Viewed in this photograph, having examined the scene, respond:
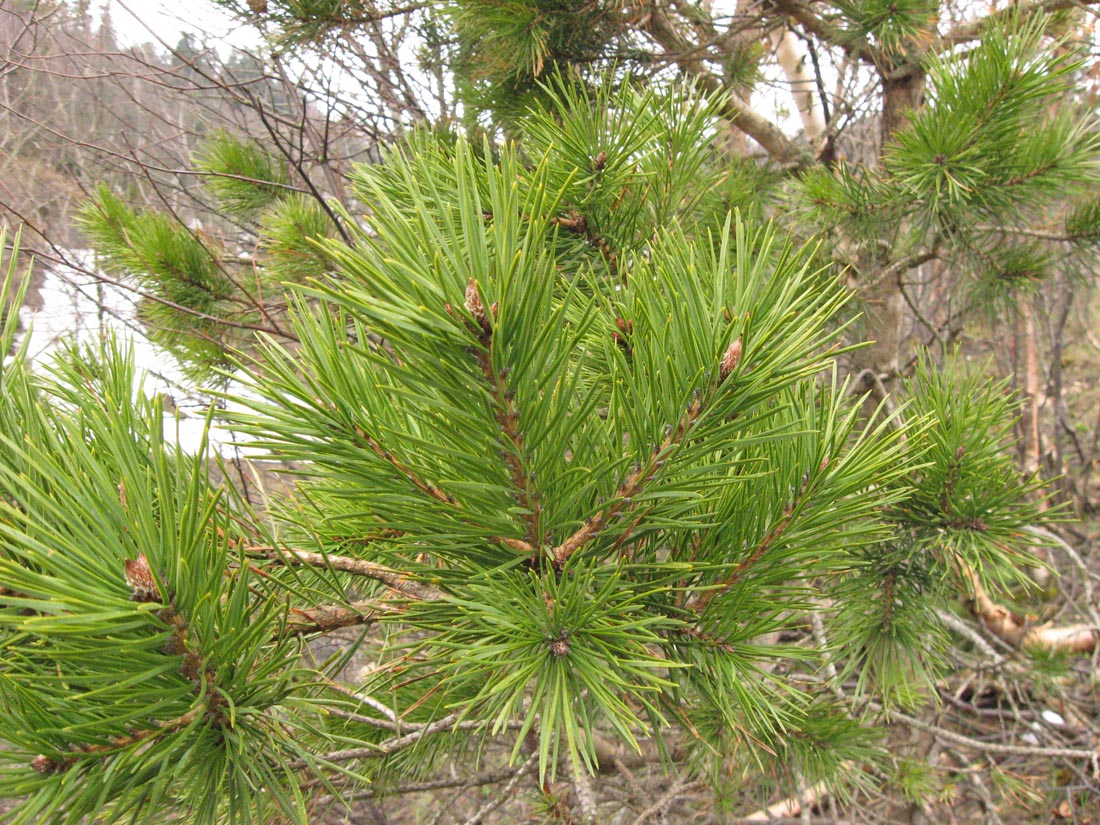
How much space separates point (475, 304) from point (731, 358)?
0.19m

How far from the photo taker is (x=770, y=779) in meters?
1.34

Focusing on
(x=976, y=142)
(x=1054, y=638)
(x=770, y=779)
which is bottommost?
(x=1054, y=638)

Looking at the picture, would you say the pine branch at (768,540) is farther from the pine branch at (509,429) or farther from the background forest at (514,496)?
the pine branch at (509,429)

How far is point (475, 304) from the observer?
389 mm

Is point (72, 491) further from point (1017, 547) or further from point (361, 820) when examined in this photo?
point (361, 820)

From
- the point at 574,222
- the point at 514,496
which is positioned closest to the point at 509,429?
the point at 514,496

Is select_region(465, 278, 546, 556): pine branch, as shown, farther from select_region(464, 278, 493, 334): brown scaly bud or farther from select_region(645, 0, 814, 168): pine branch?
select_region(645, 0, 814, 168): pine branch

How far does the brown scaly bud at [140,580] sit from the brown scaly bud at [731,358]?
0.40 metres

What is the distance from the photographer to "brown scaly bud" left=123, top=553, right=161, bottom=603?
0.40m

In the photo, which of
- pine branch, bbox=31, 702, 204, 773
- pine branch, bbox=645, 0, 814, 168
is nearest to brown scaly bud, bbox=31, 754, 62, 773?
pine branch, bbox=31, 702, 204, 773

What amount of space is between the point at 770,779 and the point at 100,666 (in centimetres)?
131

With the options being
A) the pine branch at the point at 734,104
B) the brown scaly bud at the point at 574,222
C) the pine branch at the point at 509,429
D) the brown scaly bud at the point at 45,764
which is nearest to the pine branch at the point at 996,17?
the pine branch at the point at 734,104

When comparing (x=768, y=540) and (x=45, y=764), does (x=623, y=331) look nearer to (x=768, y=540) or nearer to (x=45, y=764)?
(x=768, y=540)

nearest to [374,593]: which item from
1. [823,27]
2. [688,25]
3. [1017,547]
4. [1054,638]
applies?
[1017,547]
